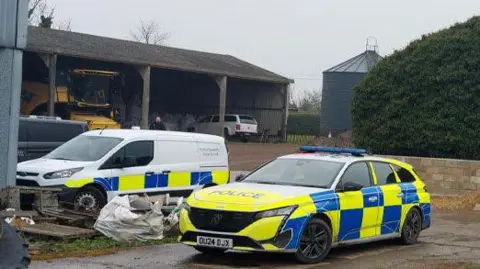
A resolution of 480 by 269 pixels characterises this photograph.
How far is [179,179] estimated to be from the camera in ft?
53.2

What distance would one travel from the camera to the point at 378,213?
11461mm

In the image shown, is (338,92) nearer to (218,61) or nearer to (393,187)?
(218,61)

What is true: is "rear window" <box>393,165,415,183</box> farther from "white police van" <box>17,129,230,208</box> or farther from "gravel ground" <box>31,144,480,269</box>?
"white police van" <box>17,129,230,208</box>

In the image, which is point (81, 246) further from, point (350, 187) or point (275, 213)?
point (350, 187)

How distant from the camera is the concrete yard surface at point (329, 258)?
9.78 metres

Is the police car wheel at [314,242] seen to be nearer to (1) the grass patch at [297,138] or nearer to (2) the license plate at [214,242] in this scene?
(2) the license plate at [214,242]

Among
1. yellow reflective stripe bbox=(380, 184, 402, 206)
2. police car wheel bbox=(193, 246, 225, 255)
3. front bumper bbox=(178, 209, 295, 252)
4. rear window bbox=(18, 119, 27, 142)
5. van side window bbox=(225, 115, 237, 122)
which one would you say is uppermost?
van side window bbox=(225, 115, 237, 122)

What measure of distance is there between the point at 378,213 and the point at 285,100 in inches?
1534

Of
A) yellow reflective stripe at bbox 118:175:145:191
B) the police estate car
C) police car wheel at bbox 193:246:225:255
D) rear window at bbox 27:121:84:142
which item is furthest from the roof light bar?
rear window at bbox 27:121:84:142

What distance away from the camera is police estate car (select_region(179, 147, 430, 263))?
965cm

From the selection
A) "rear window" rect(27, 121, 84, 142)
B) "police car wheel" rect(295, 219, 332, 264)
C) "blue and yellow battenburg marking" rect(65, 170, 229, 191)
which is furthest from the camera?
"rear window" rect(27, 121, 84, 142)

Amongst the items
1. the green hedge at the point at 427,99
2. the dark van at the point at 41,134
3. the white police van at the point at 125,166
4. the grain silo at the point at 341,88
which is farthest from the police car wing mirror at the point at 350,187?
the grain silo at the point at 341,88

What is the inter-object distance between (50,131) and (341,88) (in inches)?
1301

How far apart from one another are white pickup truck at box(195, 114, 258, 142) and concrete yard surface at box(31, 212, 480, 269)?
3332 cm
